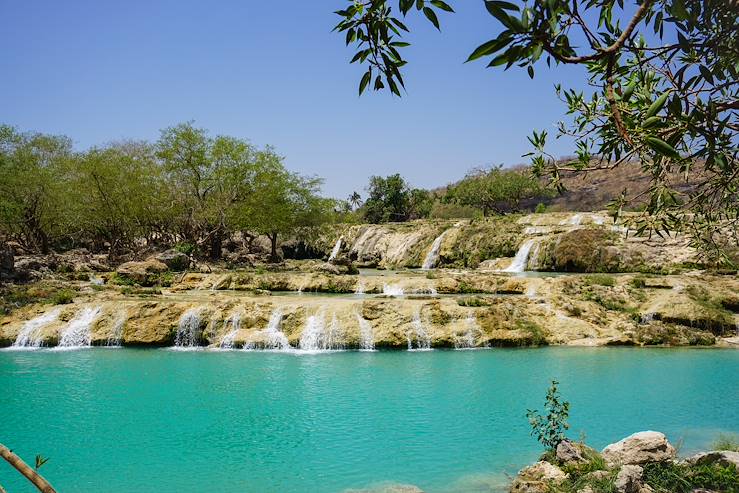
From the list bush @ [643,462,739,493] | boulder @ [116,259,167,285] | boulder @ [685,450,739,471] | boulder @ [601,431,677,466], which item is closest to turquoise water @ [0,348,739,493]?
boulder @ [601,431,677,466]

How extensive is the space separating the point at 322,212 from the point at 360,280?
1816 centimetres

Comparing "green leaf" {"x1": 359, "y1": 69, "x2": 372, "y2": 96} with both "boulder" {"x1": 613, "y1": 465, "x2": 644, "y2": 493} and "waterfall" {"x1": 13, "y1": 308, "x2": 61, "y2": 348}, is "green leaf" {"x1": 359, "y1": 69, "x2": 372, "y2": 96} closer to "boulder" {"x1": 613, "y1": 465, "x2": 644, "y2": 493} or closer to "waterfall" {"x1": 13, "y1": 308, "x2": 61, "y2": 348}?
"boulder" {"x1": 613, "y1": 465, "x2": 644, "y2": 493}

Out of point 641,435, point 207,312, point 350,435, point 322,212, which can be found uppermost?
point 322,212

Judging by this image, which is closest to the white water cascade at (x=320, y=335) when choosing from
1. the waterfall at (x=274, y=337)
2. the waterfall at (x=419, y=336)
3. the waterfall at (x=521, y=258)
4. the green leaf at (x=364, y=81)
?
the waterfall at (x=274, y=337)

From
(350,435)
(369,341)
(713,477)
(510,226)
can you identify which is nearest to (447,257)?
(510,226)

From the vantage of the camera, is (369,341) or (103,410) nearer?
(103,410)

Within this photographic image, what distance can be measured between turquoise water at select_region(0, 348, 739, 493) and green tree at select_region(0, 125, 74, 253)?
17.3 m

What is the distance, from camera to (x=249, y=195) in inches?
1505

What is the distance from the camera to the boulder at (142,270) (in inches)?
1015

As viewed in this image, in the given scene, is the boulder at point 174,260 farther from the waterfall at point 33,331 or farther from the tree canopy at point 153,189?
the waterfall at point 33,331

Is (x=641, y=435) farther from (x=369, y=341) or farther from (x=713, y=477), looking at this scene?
(x=369, y=341)

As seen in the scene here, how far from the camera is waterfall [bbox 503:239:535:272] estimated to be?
104 feet

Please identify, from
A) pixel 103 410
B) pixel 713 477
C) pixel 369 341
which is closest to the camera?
pixel 713 477

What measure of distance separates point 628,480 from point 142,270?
25.2m
